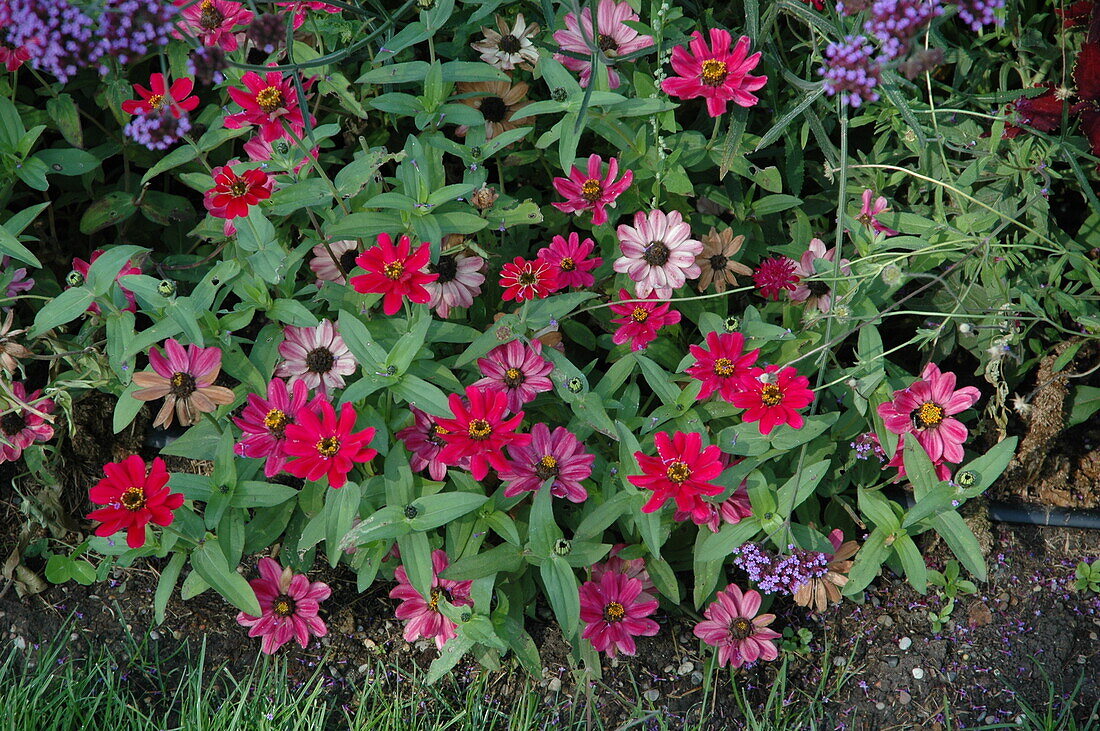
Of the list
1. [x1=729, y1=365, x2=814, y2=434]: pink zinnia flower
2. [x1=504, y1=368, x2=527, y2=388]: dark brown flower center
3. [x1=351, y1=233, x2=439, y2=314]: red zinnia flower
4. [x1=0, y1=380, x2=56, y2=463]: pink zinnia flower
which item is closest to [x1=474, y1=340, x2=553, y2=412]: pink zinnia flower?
[x1=504, y1=368, x2=527, y2=388]: dark brown flower center

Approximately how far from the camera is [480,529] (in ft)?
5.23

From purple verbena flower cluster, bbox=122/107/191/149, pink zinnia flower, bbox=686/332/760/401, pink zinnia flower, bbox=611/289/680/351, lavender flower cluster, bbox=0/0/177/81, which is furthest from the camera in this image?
pink zinnia flower, bbox=611/289/680/351

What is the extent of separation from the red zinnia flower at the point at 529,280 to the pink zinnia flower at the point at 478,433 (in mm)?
201

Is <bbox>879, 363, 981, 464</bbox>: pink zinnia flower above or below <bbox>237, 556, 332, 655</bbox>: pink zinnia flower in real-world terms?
above

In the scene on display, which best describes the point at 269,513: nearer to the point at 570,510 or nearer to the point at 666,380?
the point at 570,510

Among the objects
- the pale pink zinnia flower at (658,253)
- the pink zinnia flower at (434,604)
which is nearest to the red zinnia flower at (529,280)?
the pale pink zinnia flower at (658,253)

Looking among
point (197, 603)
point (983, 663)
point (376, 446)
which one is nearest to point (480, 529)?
point (376, 446)

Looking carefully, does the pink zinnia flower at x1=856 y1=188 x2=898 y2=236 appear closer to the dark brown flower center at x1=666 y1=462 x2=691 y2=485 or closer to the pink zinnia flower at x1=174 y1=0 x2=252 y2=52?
the dark brown flower center at x1=666 y1=462 x2=691 y2=485

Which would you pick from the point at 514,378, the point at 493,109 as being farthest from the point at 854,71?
the point at 493,109

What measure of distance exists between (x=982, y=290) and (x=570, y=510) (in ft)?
2.87

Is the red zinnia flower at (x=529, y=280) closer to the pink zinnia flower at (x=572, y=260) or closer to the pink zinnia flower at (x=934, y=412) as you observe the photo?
the pink zinnia flower at (x=572, y=260)

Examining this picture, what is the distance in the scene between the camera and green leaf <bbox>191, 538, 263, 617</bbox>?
1.51 meters

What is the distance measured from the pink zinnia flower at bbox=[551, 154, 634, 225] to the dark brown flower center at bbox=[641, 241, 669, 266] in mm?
94

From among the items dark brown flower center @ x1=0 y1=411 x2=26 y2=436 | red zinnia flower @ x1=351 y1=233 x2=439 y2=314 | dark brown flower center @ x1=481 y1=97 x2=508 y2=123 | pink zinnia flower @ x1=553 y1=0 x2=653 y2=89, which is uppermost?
pink zinnia flower @ x1=553 y1=0 x2=653 y2=89
